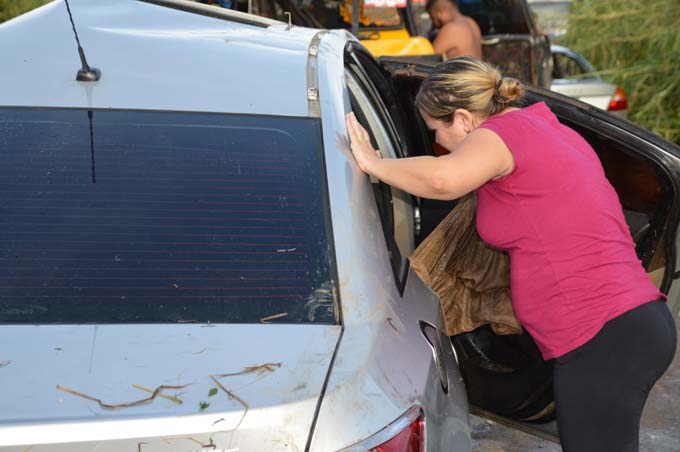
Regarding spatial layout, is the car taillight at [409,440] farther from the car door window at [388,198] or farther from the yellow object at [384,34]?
the yellow object at [384,34]

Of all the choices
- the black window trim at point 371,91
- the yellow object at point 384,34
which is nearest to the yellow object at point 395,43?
the yellow object at point 384,34

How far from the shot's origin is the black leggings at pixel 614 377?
8.32 feet

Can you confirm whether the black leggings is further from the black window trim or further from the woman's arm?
the black window trim

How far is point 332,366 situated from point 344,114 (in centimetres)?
94

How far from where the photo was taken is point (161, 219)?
241 centimetres

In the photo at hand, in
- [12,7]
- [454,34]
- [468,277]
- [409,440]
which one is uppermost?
[409,440]

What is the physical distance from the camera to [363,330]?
212 centimetres

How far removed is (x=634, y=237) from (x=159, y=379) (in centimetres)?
205

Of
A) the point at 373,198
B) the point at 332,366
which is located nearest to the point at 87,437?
the point at 332,366

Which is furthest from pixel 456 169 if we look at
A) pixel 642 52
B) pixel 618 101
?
pixel 642 52

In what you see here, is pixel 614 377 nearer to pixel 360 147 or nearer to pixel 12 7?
pixel 360 147

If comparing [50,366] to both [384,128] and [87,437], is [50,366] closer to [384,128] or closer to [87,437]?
[87,437]

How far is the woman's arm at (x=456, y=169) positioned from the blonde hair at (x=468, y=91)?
0.21 m

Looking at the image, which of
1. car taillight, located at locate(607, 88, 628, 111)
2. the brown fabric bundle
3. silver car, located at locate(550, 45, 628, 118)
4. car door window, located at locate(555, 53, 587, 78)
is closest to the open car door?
the brown fabric bundle
